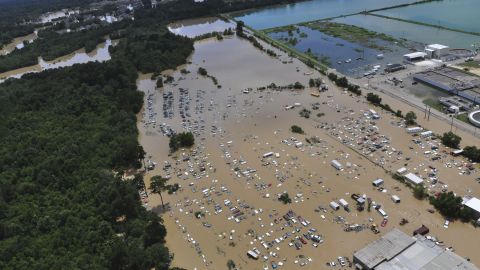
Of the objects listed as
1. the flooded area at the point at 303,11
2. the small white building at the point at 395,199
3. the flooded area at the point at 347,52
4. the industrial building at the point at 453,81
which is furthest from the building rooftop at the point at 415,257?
the flooded area at the point at 303,11

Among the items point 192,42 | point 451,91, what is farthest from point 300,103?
point 192,42

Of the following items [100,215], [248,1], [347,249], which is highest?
[248,1]

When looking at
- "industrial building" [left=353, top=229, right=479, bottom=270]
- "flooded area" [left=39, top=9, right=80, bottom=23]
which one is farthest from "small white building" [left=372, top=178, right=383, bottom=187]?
"flooded area" [left=39, top=9, right=80, bottom=23]

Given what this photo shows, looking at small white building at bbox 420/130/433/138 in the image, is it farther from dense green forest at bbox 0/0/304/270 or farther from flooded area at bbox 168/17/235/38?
flooded area at bbox 168/17/235/38

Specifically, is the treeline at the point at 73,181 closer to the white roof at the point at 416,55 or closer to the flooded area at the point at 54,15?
the white roof at the point at 416,55

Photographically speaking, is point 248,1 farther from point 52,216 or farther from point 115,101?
point 52,216

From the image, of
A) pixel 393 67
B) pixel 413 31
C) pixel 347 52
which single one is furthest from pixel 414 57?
pixel 413 31

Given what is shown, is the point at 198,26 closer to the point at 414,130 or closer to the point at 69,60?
the point at 69,60
